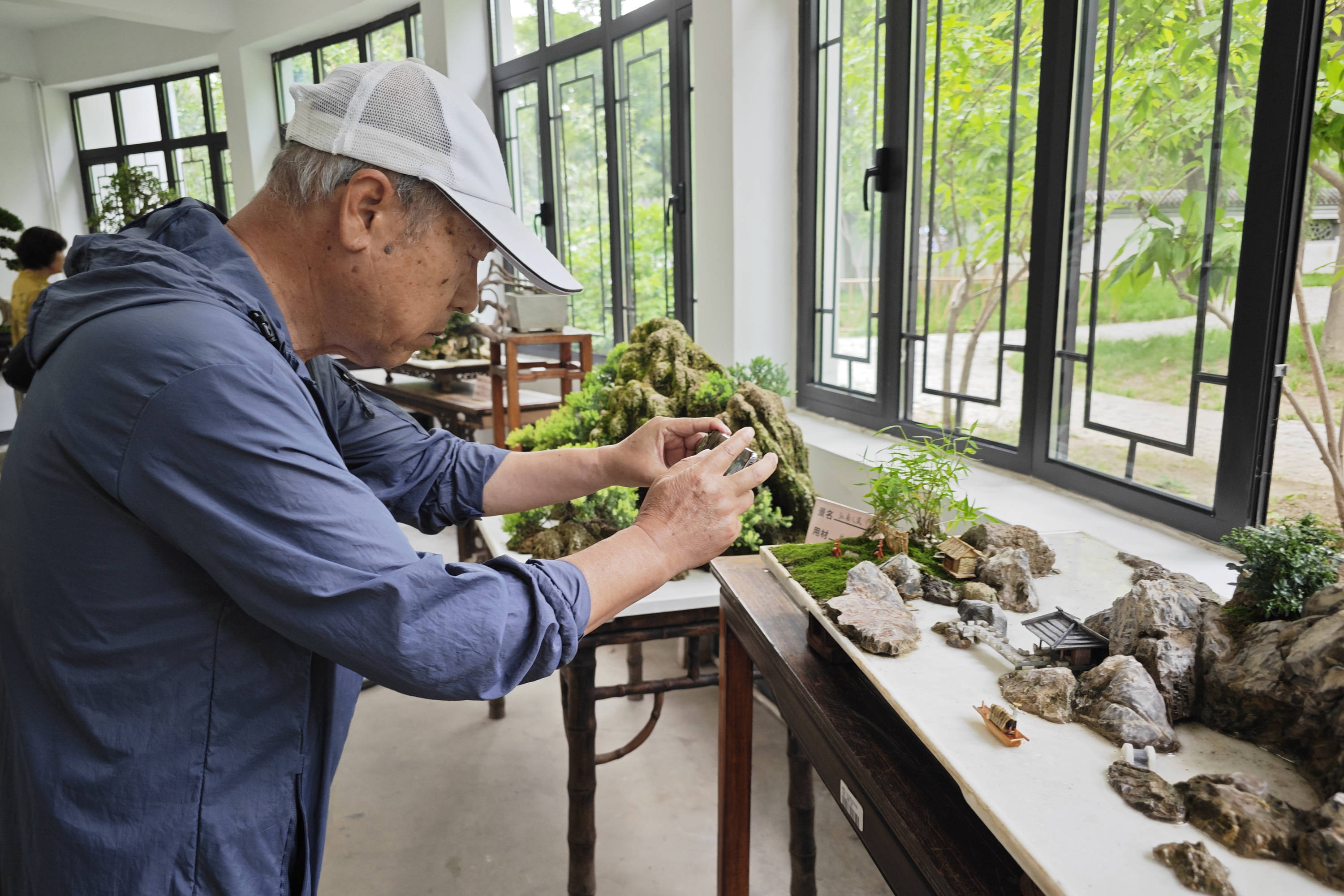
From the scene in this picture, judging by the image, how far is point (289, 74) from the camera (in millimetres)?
7105

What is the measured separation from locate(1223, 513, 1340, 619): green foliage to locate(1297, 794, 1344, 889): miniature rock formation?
286mm

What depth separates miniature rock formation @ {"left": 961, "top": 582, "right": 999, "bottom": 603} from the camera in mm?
1151

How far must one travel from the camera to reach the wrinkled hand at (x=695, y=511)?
3.13 ft

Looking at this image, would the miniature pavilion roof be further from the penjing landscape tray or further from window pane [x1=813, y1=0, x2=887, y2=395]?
window pane [x1=813, y1=0, x2=887, y2=395]

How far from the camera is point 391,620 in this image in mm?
737

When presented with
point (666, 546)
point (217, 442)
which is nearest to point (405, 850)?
point (666, 546)

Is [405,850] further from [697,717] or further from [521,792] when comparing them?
[697,717]

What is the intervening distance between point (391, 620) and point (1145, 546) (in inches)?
58.4

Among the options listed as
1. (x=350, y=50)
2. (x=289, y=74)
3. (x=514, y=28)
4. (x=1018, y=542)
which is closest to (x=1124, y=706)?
(x=1018, y=542)

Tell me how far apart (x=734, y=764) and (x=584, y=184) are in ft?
12.6

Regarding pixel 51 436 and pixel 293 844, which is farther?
pixel 293 844

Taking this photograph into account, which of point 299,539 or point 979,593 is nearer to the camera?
point 299,539

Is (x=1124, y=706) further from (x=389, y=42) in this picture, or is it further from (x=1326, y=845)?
(x=389, y=42)

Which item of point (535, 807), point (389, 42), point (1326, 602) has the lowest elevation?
point (535, 807)
